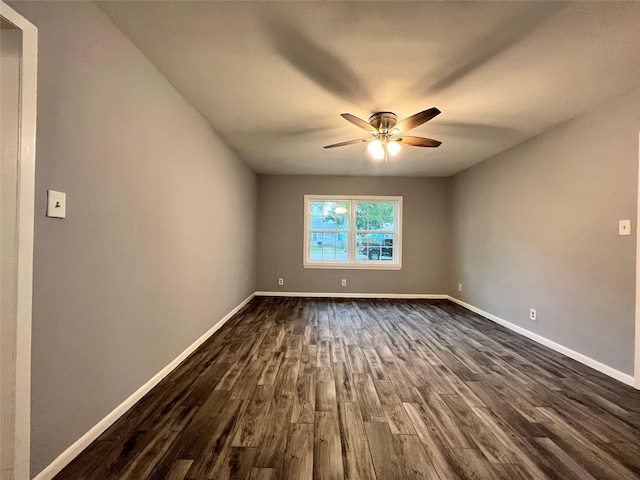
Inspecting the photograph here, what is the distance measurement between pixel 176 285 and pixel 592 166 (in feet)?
12.9

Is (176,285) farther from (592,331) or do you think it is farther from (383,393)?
(592,331)

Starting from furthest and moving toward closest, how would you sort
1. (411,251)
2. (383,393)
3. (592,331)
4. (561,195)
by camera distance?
1. (411,251)
2. (561,195)
3. (592,331)
4. (383,393)

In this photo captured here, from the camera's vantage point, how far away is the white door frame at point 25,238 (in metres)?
1.14

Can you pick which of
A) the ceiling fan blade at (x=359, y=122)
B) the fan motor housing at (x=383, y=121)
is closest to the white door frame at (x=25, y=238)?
the ceiling fan blade at (x=359, y=122)

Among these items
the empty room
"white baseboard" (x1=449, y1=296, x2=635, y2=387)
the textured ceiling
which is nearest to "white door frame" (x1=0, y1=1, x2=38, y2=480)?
the empty room

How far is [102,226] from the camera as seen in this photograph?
5.28 ft

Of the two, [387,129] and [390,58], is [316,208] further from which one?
[390,58]

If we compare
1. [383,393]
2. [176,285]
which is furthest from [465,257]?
[176,285]

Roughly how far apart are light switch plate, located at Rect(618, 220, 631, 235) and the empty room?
2cm

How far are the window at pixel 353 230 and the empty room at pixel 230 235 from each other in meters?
1.84

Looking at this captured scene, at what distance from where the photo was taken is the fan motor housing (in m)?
2.66

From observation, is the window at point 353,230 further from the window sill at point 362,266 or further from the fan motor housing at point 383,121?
the fan motor housing at point 383,121

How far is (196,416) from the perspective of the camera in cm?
177

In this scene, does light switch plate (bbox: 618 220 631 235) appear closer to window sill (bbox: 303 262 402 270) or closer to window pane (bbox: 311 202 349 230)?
window sill (bbox: 303 262 402 270)
